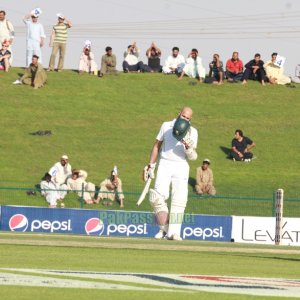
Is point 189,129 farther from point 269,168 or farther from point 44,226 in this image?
point 269,168

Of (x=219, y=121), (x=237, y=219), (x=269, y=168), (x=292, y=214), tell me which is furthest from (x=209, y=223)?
(x=219, y=121)

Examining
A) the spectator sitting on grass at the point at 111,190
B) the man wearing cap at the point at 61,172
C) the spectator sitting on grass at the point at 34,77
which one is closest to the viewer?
the spectator sitting on grass at the point at 111,190

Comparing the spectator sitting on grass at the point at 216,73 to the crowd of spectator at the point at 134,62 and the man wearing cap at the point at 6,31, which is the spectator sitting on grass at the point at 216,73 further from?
the man wearing cap at the point at 6,31

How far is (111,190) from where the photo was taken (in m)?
34.0

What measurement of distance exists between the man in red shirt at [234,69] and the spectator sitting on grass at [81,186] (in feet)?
40.8

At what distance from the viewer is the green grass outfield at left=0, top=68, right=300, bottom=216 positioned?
38.9 metres

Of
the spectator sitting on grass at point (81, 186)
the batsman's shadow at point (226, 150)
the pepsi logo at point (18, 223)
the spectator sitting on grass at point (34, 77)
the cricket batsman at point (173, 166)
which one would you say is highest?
the spectator sitting on grass at point (34, 77)

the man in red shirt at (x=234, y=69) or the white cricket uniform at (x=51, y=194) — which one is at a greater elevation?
the man in red shirt at (x=234, y=69)

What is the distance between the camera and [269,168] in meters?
40.7

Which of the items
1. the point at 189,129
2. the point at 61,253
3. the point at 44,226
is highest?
the point at 189,129

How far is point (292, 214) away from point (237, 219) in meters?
3.28

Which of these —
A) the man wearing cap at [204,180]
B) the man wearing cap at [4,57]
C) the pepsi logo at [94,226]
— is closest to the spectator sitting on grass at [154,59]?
the man wearing cap at [4,57]

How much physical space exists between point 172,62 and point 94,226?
653 inches

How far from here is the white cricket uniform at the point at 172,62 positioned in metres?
45.4
